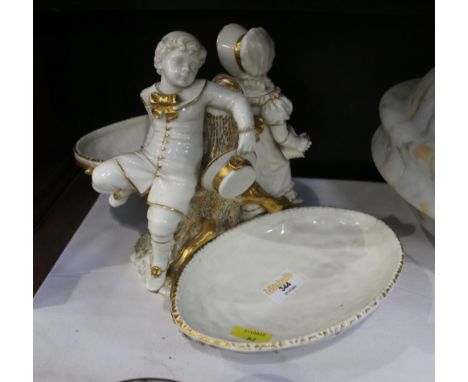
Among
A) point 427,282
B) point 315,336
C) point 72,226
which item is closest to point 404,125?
point 427,282

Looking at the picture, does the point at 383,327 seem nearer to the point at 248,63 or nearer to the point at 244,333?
the point at 244,333

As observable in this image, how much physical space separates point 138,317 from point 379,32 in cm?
70

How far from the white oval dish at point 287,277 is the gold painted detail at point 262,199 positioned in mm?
29

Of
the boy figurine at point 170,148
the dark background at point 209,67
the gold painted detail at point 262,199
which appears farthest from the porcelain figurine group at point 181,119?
the dark background at point 209,67

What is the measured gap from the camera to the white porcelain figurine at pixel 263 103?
0.83m

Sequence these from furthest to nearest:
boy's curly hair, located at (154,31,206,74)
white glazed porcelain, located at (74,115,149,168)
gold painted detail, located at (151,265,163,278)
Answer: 1. white glazed porcelain, located at (74,115,149,168)
2. gold painted detail, located at (151,265,163,278)
3. boy's curly hair, located at (154,31,206,74)

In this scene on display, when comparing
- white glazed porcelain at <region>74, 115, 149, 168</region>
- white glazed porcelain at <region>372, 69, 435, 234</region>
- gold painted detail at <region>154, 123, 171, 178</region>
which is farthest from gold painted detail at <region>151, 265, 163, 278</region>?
white glazed porcelain at <region>372, 69, 435, 234</region>

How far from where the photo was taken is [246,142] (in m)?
0.79

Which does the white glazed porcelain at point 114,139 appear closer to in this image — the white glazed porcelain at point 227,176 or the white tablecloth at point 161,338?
the white tablecloth at point 161,338

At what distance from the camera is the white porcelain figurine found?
83 cm

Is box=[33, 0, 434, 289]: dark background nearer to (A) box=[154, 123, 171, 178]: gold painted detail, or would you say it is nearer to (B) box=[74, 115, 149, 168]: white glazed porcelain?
(B) box=[74, 115, 149, 168]: white glazed porcelain

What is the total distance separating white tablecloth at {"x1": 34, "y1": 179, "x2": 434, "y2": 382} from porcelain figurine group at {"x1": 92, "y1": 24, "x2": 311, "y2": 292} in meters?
0.08

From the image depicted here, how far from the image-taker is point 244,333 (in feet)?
2.55

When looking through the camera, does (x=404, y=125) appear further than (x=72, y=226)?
No
